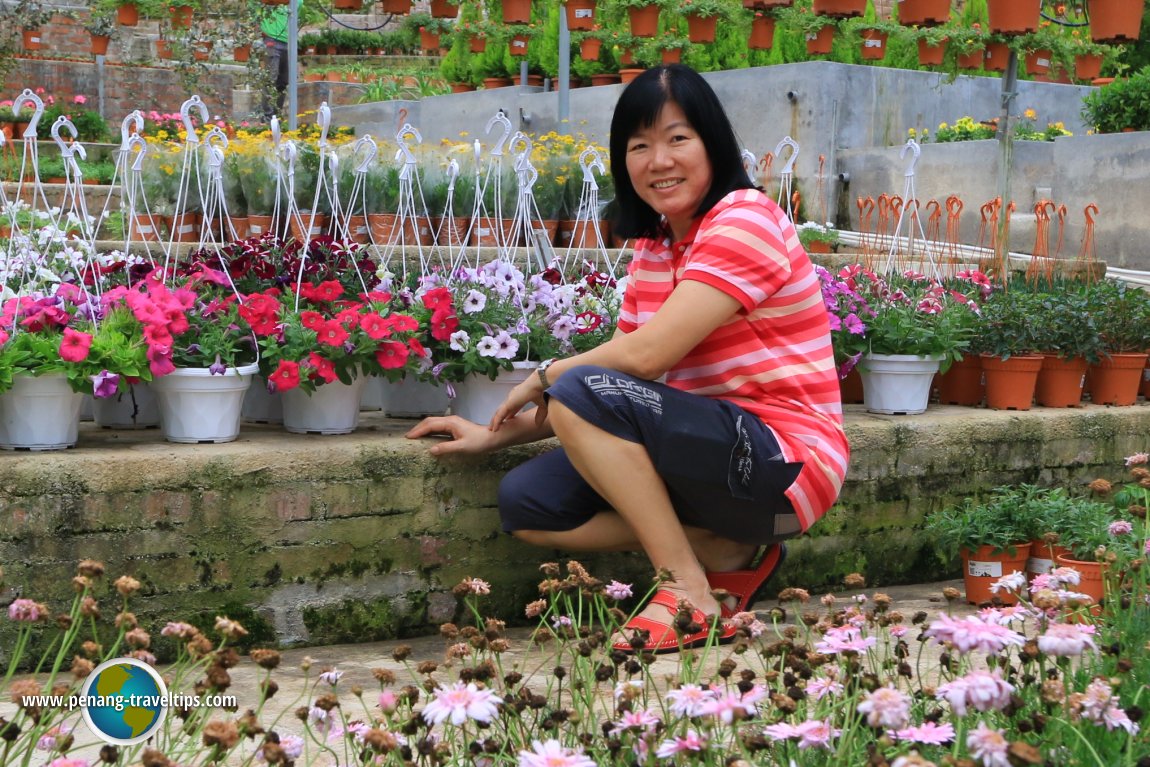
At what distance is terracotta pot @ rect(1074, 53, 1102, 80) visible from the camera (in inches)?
404

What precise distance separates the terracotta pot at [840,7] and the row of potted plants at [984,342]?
2.48 metres

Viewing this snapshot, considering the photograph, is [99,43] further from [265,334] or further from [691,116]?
[691,116]

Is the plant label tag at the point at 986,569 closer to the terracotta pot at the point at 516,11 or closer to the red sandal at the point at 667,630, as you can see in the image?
the red sandal at the point at 667,630

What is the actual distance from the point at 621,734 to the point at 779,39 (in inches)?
389

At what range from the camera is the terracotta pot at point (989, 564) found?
3.39m

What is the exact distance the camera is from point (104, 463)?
279 cm

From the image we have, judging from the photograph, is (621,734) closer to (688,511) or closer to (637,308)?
(688,511)

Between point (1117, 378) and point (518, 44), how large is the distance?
26.7ft

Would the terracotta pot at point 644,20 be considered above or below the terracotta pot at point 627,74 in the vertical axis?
above

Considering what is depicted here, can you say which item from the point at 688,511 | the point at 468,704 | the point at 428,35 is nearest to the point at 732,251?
the point at 688,511

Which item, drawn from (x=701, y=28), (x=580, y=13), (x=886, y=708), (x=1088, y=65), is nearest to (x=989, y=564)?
(x=886, y=708)

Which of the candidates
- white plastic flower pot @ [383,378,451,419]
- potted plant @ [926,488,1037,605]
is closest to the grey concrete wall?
potted plant @ [926,488,1037,605]

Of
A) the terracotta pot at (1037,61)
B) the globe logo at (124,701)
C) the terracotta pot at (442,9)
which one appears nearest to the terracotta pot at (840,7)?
the terracotta pot at (442,9)

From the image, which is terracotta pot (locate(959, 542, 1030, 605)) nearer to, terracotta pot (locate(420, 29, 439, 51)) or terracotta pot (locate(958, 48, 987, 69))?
terracotta pot (locate(958, 48, 987, 69))
